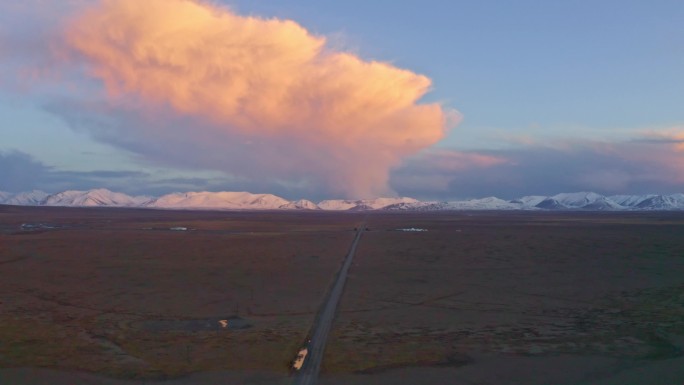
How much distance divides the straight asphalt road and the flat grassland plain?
0.27m

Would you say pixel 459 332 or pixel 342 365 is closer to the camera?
pixel 342 365

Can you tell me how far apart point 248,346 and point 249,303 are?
24.0 feet

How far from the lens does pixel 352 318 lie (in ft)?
70.5

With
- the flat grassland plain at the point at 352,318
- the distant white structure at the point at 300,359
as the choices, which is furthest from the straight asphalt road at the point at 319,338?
the flat grassland plain at the point at 352,318

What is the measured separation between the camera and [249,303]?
24781 mm

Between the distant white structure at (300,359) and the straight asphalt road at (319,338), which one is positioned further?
the distant white structure at (300,359)

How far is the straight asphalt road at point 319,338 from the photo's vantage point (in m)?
14.5

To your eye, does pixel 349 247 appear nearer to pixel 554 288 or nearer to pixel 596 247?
pixel 596 247

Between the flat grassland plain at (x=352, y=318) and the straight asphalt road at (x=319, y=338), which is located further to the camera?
the flat grassland plain at (x=352, y=318)

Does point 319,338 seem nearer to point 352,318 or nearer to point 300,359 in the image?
point 300,359

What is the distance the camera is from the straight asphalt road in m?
14.5

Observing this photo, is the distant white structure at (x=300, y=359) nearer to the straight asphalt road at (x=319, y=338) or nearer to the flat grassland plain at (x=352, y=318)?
the straight asphalt road at (x=319, y=338)


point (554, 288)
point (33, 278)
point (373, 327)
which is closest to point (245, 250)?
point (33, 278)

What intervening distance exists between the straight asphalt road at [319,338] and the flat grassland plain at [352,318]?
0.89 feet
